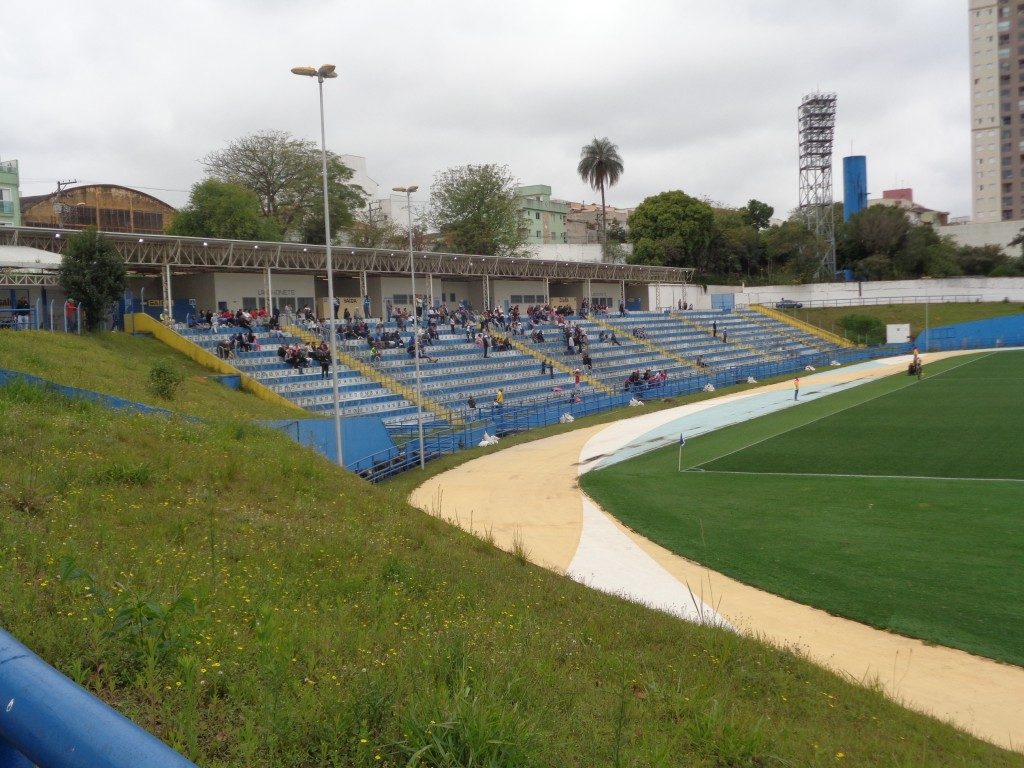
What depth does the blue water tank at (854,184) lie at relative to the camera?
100188 mm

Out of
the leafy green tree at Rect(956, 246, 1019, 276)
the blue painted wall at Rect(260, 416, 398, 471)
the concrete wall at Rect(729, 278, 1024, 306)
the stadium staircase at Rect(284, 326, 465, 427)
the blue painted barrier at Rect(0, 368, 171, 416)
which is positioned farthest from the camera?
the leafy green tree at Rect(956, 246, 1019, 276)

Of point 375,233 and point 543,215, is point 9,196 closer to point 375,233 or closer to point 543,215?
point 375,233

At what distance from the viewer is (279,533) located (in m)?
9.17

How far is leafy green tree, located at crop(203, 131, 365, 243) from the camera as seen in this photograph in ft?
Result: 224

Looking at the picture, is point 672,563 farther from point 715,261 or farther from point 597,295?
point 715,261

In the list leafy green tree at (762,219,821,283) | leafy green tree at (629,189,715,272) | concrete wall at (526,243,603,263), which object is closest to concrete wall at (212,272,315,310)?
concrete wall at (526,243,603,263)

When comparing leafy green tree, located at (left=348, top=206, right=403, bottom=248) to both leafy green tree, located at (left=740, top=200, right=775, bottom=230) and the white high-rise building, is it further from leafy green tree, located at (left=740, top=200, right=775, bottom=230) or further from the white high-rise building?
the white high-rise building

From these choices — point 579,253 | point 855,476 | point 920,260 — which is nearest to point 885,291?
point 920,260

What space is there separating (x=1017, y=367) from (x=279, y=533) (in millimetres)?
53705

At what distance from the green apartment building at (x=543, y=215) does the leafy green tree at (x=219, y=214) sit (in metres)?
55.5

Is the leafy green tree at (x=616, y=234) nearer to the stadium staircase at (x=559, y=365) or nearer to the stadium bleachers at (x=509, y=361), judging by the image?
the stadium bleachers at (x=509, y=361)

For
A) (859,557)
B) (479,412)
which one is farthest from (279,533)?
(479,412)

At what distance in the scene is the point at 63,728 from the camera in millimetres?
1726

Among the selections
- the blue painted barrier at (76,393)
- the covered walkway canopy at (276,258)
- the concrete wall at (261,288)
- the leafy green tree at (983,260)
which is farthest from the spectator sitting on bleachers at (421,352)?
the leafy green tree at (983,260)
